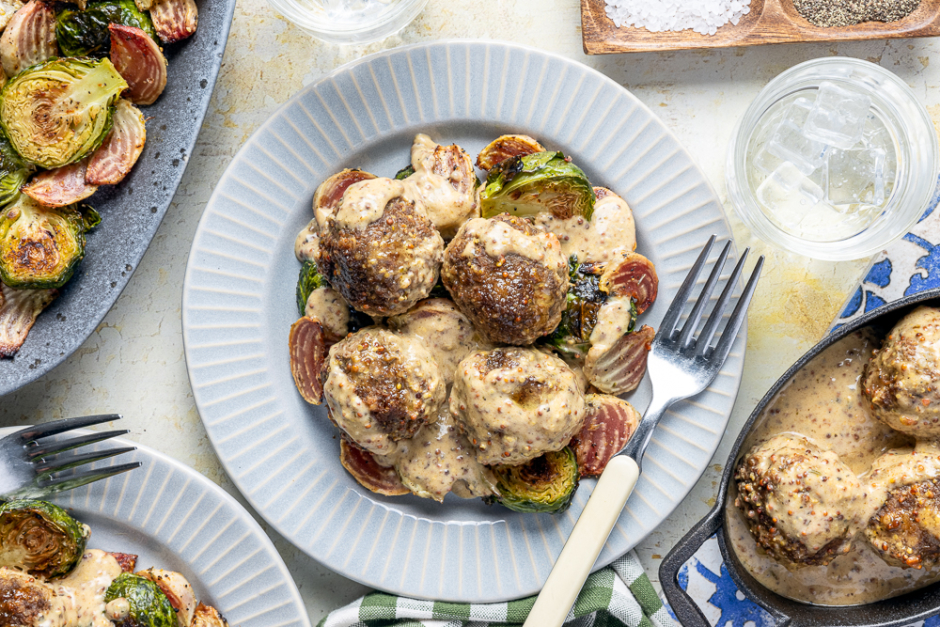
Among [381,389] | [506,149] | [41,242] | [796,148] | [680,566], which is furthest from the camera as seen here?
[796,148]

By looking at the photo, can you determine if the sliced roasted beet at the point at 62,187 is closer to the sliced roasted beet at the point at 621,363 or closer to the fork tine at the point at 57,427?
the fork tine at the point at 57,427

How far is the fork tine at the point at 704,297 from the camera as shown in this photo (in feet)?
8.90

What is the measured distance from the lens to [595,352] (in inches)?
110

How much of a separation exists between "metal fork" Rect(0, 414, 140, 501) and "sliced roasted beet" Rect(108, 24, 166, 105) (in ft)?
4.03

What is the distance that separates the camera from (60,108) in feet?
8.76

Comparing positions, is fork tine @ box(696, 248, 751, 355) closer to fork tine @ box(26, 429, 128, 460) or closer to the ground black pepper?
the ground black pepper

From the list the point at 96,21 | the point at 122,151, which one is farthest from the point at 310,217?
the point at 96,21

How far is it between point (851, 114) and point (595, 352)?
1.44 meters

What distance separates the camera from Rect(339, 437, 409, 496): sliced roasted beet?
287 cm

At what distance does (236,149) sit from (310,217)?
481mm

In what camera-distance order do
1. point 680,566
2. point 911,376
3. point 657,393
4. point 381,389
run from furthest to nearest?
1. point 657,393
2. point 381,389
3. point 911,376
4. point 680,566

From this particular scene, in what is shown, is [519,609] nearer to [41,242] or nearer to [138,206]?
[138,206]

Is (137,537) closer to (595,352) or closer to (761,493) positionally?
(595,352)

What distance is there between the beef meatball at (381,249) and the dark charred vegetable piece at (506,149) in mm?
441
